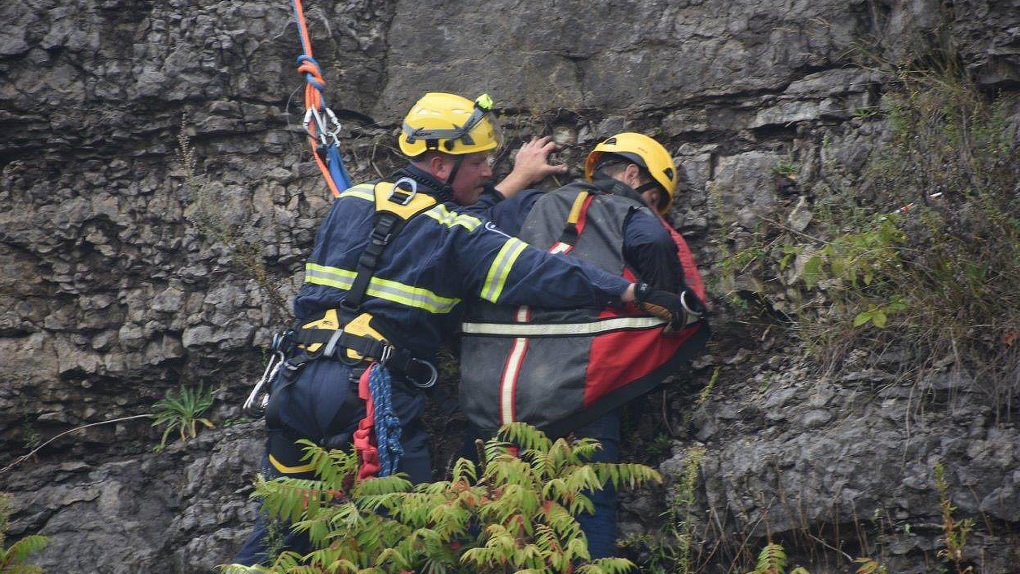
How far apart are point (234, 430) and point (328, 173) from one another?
5.29 feet

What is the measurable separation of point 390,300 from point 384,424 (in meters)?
0.60

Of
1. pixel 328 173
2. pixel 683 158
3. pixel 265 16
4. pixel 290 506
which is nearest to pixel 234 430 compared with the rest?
pixel 328 173

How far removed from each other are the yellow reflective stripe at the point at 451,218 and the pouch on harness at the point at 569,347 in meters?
0.39

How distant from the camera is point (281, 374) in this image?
15.9 feet

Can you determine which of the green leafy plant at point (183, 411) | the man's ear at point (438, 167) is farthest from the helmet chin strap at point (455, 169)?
the green leafy plant at point (183, 411)

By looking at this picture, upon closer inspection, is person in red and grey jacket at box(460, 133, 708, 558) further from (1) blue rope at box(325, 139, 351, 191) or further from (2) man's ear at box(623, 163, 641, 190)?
(1) blue rope at box(325, 139, 351, 191)

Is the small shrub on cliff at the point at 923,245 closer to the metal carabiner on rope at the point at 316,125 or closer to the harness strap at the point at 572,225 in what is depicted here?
the harness strap at the point at 572,225

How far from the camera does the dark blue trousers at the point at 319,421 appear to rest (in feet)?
15.2

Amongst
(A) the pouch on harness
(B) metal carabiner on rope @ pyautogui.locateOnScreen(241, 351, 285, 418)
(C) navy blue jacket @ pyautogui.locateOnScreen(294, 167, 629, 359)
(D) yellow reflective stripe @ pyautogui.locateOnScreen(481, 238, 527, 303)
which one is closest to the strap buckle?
(C) navy blue jacket @ pyautogui.locateOnScreen(294, 167, 629, 359)

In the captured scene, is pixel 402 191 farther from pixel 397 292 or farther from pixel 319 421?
pixel 319 421

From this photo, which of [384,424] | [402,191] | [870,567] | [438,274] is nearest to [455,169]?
[402,191]

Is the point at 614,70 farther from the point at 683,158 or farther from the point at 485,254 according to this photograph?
the point at 485,254

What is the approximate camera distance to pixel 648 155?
17.3 feet

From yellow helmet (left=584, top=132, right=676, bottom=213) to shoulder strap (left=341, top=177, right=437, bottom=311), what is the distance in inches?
42.2
